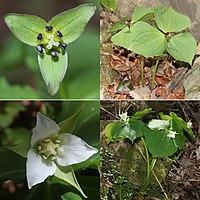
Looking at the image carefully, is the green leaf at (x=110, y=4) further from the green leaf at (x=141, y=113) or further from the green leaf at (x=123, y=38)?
the green leaf at (x=141, y=113)

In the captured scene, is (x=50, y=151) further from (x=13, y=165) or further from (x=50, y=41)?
(x=50, y=41)

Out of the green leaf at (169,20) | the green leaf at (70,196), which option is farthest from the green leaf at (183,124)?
the green leaf at (70,196)

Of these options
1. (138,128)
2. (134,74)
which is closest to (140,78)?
(134,74)

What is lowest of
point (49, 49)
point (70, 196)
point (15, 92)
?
point (70, 196)

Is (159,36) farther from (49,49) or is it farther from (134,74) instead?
Result: (49,49)

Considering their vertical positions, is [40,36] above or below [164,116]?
above
